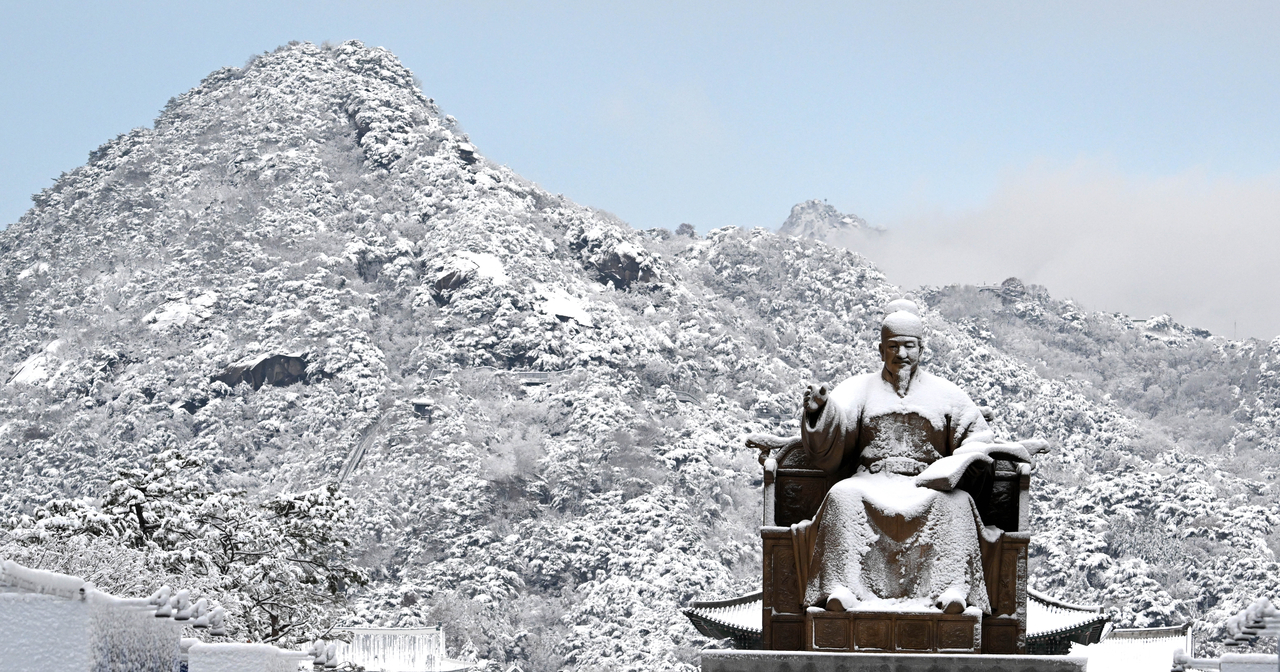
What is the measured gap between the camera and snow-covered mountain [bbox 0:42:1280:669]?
4797cm

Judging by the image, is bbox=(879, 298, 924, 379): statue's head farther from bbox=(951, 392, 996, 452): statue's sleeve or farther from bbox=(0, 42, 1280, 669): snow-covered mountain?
bbox=(0, 42, 1280, 669): snow-covered mountain

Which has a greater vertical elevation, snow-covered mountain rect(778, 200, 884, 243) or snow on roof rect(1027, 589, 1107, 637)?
snow-covered mountain rect(778, 200, 884, 243)

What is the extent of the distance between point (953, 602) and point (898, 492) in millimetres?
565

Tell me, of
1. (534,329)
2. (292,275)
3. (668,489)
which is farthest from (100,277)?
(668,489)

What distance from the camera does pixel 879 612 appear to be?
732cm

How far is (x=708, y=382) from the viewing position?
87.9 metres

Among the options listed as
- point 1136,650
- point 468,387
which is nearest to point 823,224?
point 468,387

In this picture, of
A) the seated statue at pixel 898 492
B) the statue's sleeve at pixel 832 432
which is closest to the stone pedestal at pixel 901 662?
the seated statue at pixel 898 492

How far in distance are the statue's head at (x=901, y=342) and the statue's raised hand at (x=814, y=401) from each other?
1.32 ft

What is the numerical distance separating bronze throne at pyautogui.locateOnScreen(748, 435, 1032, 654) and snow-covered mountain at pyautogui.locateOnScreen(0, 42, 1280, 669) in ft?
28.8

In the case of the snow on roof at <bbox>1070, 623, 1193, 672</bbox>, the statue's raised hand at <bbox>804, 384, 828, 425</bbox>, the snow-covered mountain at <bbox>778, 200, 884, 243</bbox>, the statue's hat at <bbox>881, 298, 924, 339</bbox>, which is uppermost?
the snow-covered mountain at <bbox>778, 200, 884, 243</bbox>

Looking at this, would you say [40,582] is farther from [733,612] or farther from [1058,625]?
[1058,625]

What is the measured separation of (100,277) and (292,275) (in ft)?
44.6

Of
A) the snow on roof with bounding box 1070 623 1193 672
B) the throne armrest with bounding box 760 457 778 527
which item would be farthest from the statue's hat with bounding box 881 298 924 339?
the snow on roof with bounding box 1070 623 1193 672
